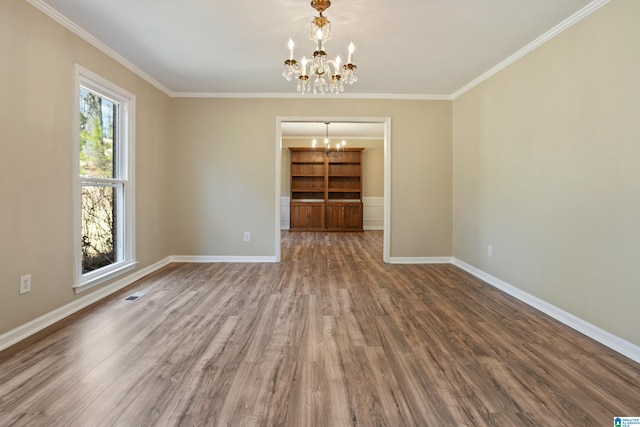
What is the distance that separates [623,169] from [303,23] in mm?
2608

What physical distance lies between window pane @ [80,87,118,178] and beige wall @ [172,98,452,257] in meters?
1.24

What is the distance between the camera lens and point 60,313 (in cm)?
259

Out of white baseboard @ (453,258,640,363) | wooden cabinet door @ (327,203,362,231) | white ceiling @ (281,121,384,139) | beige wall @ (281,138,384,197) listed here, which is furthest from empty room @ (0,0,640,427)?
beige wall @ (281,138,384,197)

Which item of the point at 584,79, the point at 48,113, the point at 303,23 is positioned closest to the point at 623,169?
the point at 584,79

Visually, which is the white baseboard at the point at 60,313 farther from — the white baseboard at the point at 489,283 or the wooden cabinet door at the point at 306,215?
the wooden cabinet door at the point at 306,215

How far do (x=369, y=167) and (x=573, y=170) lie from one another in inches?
252

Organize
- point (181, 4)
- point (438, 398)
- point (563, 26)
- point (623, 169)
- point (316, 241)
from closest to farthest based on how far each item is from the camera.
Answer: point (438, 398), point (623, 169), point (181, 4), point (563, 26), point (316, 241)

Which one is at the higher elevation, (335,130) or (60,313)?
(335,130)

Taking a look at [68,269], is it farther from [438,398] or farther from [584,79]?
[584,79]

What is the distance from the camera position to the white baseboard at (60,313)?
2.15 m

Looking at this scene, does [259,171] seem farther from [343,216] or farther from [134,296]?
[343,216]

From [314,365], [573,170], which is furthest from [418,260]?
[314,365]

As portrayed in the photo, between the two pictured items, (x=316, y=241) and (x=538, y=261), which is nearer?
(x=538, y=261)

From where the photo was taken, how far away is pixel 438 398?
162 centimetres
